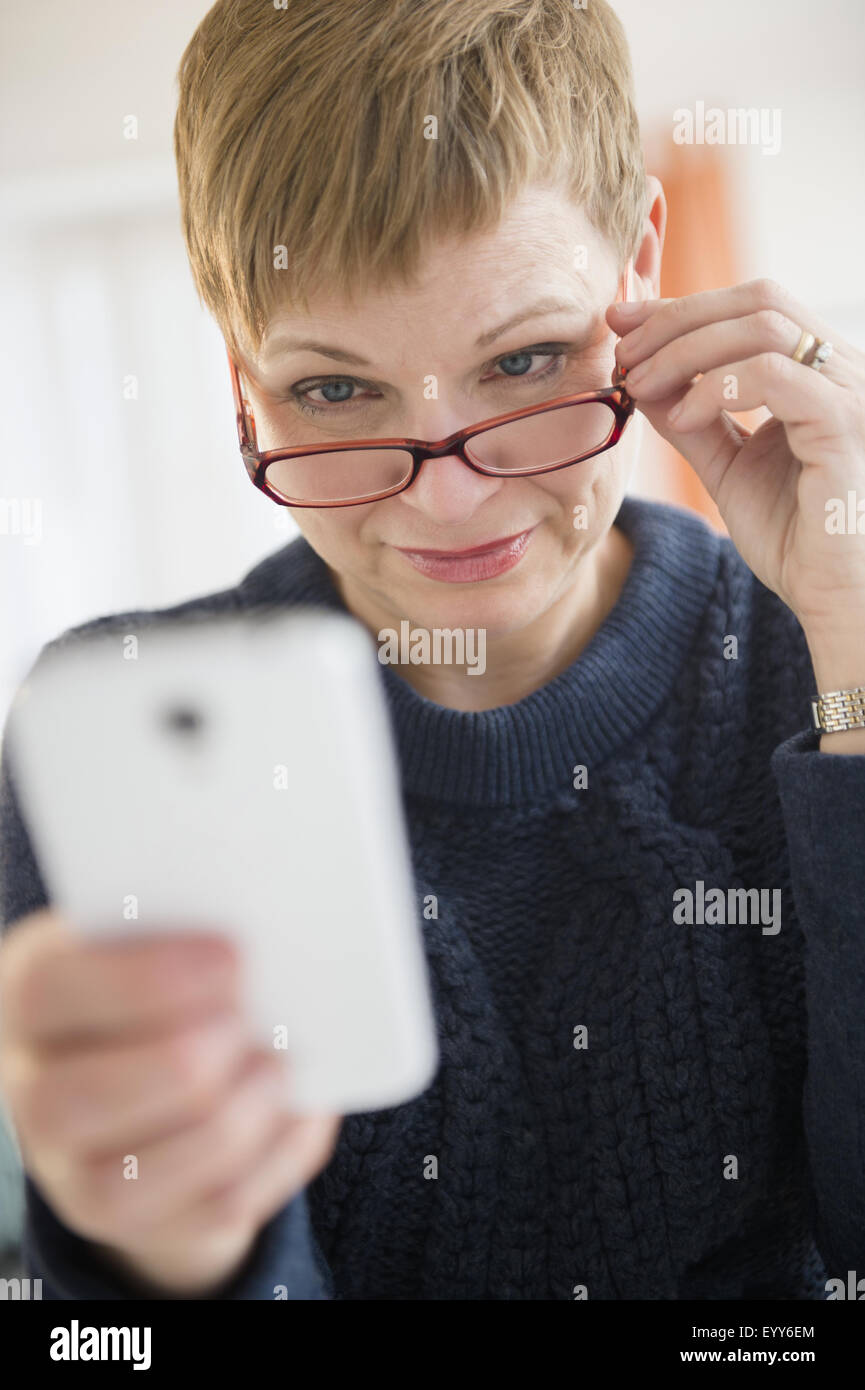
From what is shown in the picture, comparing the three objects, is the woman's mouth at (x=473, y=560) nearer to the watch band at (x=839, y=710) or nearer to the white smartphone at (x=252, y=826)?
the white smartphone at (x=252, y=826)

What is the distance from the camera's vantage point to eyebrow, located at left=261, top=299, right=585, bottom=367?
660mm

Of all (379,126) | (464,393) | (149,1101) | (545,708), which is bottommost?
(149,1101)

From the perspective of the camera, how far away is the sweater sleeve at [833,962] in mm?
663

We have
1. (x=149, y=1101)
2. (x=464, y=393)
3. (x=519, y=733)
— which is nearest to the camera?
(x=149, y=1101)

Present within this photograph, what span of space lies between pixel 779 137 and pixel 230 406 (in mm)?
393

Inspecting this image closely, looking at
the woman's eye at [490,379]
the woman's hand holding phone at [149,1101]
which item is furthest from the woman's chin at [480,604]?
the woman's hand holding phone at [149,1101]

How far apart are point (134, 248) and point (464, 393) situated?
0.82ft

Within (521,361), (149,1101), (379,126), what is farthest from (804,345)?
(149,1101)

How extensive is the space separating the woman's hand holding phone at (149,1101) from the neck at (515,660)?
293mm

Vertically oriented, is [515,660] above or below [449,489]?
below

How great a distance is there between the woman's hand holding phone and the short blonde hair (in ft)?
1.29

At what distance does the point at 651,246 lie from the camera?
2.45ft

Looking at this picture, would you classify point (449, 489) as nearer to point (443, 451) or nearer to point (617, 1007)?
point (443, 451)

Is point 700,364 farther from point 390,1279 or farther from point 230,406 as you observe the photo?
point 390,1279
